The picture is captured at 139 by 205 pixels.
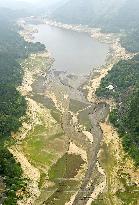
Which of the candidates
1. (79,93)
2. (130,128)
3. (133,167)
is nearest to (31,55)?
(79,93)

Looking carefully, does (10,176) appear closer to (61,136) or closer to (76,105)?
(61,136)

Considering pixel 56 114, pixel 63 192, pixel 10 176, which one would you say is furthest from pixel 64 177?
pixel 56 114

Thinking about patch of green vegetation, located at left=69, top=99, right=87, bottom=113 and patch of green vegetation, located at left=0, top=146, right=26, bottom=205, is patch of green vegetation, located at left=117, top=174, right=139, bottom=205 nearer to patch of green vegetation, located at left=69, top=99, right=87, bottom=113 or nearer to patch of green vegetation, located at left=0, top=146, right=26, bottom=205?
patch of green vegetation, located at left=0, top=146, right=26, bottom=205

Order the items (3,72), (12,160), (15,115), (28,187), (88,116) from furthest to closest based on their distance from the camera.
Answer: (3,72) → (88,116) → (15,115) → (12,160) → (28,187)

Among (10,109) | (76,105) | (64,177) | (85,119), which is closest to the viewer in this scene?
(64,177)

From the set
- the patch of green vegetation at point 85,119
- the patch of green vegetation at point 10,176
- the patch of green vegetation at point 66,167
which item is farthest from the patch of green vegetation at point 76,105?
the patch of green vegetation at point 10,176

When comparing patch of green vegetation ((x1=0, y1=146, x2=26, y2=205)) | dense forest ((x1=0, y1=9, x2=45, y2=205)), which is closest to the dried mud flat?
patch of green vegetation ((x1=0, y1=146, x2=26, y2=205))

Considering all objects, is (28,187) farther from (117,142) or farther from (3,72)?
(3,72)
